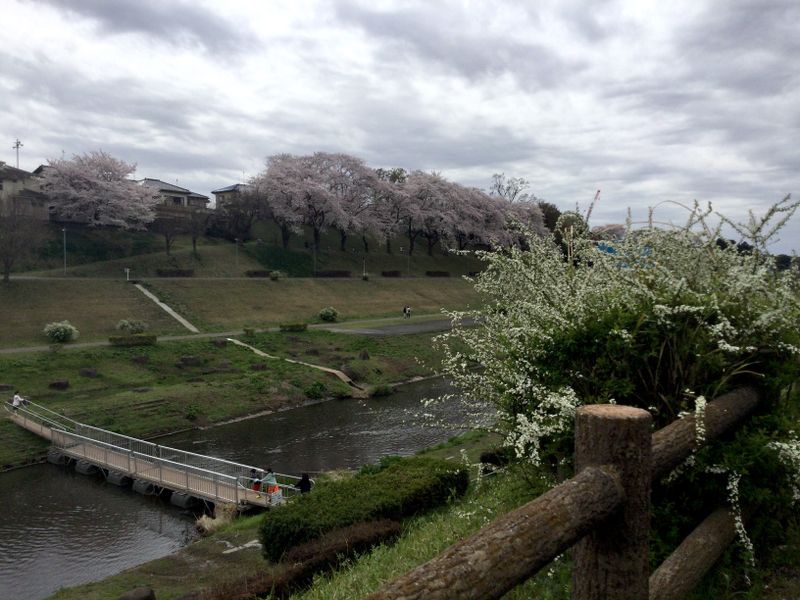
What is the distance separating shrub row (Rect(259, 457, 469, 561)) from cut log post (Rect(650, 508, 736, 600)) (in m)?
5.55

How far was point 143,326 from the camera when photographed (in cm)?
3497

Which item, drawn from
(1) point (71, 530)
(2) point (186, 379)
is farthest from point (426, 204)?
(1) point (71, 530)

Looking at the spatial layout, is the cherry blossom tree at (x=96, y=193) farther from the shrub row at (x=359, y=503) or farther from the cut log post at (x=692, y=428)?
the cut log post at (x=692, y=428)

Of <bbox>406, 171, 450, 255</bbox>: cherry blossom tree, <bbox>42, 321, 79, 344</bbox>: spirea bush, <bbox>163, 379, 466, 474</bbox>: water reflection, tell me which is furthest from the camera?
<bbox>406, 171, 450, 255</bbox>: cherry blossom tree

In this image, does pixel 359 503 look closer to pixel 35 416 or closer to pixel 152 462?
pixel 152 462

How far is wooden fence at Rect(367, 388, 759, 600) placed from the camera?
183cm

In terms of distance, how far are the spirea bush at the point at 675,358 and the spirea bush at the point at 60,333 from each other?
3192 centimetres

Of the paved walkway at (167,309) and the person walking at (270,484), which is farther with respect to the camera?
the paved walkway at (167,309)

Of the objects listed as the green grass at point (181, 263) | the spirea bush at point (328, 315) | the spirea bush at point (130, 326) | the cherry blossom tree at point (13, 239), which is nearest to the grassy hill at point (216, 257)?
the green grass at point (181, 263)

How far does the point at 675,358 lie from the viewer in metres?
4.16

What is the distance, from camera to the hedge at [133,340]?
31.0 meters

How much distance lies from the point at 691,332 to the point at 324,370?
28357 mm

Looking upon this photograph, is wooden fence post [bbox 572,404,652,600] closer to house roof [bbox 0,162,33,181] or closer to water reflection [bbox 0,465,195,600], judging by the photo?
water reflection [bbox 0,465,195,600]

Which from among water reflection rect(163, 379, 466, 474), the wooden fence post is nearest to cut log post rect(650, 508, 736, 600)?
the wooden fence post
